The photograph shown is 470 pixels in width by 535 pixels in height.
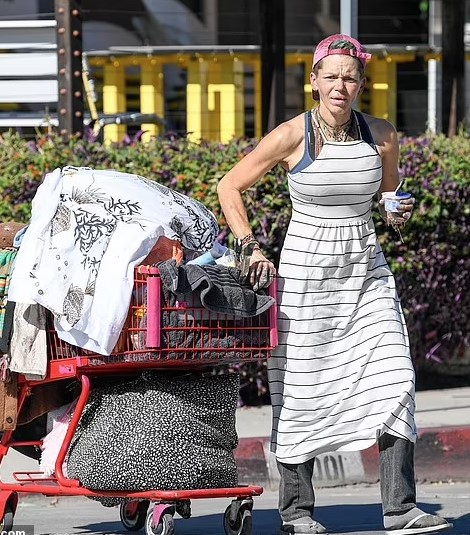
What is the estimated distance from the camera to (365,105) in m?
13.6

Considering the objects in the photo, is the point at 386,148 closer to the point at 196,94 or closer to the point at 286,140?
the point at 286,140

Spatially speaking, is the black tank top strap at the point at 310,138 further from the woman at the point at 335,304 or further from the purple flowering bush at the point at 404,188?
the purple flowering bush at the point at 404,188

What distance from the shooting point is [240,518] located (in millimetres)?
5527

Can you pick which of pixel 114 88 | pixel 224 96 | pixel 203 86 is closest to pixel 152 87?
pixel 114 88

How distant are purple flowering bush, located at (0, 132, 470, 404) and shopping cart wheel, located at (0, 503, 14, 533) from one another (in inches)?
112

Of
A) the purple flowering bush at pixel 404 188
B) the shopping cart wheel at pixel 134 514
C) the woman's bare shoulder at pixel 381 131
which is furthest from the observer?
the purple flowering bush at pixel 404 188

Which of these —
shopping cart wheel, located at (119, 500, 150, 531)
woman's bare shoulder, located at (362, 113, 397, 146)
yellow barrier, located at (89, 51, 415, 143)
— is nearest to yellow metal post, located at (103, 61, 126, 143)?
yellow barrier, located at (89, 51, 415, 143)

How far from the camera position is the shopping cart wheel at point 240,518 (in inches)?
217

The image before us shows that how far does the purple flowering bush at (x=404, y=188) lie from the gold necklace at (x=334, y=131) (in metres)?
2.81

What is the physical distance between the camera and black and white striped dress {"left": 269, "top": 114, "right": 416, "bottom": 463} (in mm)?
5387

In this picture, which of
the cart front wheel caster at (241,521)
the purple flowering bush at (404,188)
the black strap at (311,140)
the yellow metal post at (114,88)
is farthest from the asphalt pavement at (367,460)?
the yellow metal post at (114,88)

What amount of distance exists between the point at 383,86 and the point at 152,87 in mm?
2194

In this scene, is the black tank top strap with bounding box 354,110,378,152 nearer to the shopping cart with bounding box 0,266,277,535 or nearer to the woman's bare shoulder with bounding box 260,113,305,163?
the woman's bare shoulder with bounding box 260,113,305,163

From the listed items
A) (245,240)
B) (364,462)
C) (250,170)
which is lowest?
(364,462)
